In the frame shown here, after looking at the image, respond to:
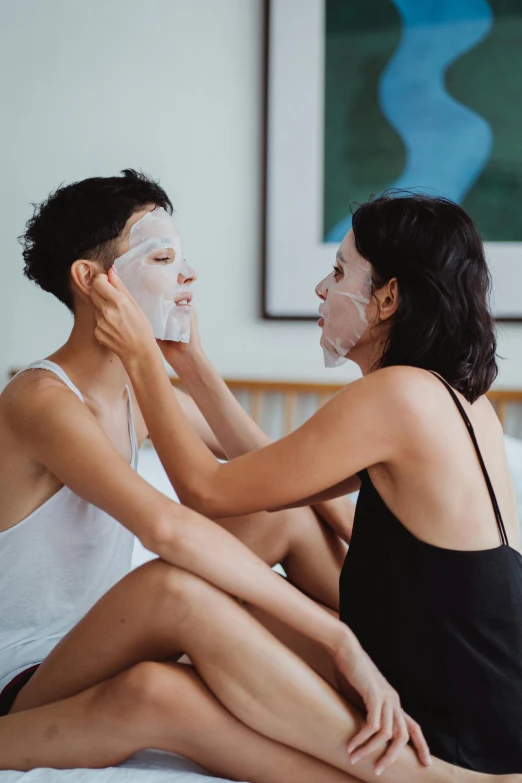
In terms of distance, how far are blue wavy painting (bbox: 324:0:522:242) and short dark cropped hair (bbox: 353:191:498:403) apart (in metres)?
1.11

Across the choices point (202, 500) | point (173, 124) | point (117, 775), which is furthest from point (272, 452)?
point (173, 124)

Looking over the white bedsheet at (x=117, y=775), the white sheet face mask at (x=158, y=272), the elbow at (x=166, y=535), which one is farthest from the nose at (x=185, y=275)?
the white bedsheet at (x=117, y=775)

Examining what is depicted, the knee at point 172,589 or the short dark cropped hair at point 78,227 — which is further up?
the short dark cropped hair at point 78,227

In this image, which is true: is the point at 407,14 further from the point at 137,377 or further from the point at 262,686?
the point at 262,686

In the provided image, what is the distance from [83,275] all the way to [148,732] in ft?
2.39

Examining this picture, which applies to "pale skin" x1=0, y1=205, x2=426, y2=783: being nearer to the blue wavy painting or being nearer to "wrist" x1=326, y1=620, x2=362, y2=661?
"wrist" x1=326, y1=620, x2=362, y2=661

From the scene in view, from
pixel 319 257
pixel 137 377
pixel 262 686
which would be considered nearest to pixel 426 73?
pixel 319 257

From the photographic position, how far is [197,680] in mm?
1041

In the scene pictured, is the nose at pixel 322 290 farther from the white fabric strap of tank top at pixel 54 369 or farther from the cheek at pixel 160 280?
the white fabric strap of tank top at pixel 54 369

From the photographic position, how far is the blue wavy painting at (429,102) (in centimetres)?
216

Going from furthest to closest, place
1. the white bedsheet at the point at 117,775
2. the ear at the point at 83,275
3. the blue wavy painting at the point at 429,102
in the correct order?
the blue wavy painting at the point at 429,102
the ear at the point at 83,275
the white bedsheet at the point at 117,775

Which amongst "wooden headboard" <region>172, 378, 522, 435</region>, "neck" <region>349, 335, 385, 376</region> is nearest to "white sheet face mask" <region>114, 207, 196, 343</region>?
"neck" <region>349, 335, 385, 376</region>

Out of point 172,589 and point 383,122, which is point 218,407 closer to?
point 172,589

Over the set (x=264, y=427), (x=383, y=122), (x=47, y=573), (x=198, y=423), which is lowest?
(x=264, y=427)
